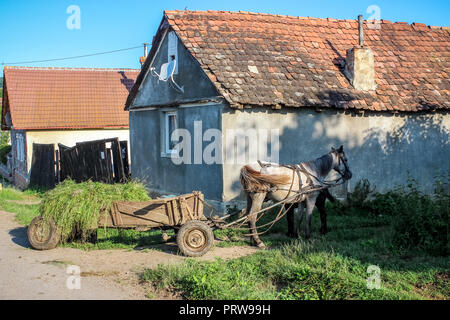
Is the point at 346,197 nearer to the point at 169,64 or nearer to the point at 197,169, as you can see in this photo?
the point at 197,169

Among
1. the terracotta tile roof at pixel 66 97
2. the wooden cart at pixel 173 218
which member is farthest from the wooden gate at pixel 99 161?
the wooden cart at pixel 173 218

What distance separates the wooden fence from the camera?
1482cm

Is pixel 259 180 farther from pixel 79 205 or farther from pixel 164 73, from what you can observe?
pixel 164 73

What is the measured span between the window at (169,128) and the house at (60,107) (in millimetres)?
9385

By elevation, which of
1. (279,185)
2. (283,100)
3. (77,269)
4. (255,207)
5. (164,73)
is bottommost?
(77,269)

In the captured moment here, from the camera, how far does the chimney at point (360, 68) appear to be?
12891 millimetres

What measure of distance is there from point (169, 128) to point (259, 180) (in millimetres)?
5936

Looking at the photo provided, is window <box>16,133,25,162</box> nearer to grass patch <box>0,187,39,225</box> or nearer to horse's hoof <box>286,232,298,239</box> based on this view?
grass patch <box>0,187,39,225</box>

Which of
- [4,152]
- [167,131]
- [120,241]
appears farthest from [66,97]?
[120,241]

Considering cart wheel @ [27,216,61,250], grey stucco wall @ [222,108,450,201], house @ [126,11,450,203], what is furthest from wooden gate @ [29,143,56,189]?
cart wheel @ [27,216,61,250]

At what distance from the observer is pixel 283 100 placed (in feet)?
37.0

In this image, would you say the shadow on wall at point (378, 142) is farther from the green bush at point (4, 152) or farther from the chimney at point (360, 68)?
the green bush at point (4, 152)

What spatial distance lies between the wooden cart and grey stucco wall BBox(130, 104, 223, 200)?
3198 millimetres
